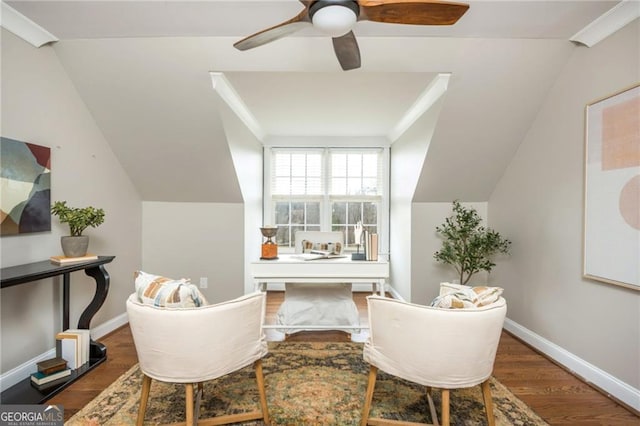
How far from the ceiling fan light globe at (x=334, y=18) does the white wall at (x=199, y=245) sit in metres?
2.64

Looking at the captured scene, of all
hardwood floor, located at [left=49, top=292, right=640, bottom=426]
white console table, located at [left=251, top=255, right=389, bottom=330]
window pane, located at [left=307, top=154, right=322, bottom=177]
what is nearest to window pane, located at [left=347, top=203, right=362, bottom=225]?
window pane, located at [left=307, top=154, right=322, bottom=177]

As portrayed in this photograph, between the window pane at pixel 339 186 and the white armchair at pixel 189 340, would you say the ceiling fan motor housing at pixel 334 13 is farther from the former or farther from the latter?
the window pane at pixel 339 186

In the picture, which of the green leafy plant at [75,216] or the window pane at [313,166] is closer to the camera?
the green leafy plant at [75,216]

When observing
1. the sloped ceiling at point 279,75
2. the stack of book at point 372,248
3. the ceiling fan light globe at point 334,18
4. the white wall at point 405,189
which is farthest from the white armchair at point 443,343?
the white wall at point 405,189

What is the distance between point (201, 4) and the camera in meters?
1.85

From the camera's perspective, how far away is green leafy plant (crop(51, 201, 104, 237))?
2.30 m

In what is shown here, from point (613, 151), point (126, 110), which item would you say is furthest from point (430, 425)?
point (126, 110)

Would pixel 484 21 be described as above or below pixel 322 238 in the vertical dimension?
above

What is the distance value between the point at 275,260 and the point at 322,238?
978mm

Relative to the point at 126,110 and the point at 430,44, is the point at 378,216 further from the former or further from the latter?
the point at 126,110

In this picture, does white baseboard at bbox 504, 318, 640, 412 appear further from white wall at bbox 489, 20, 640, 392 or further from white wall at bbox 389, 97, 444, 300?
white wall at bbox 389, 97, 444, 300

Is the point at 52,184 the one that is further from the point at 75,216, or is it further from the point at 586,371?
the point at 586,371

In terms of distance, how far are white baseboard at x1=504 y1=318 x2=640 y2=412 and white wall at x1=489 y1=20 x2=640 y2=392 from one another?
37 millimetres

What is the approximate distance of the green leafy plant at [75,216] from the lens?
2.30 meters
